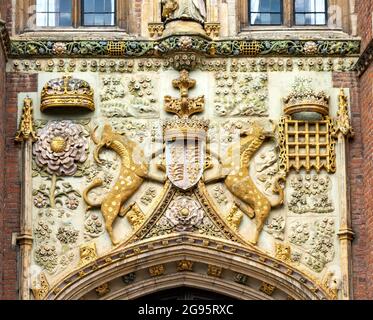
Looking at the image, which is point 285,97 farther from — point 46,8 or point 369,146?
point 46,8

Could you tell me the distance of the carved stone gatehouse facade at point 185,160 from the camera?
36062 mm

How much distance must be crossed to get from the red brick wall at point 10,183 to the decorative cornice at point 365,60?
468 centimetres

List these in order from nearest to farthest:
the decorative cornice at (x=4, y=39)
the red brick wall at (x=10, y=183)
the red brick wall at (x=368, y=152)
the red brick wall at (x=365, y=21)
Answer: the decorative cornice at (x=4, y=39), the red brick wall at (x=368, y=152), the red brick wall at (x=10, y=183), the red brick wall at (x=365, y=21)

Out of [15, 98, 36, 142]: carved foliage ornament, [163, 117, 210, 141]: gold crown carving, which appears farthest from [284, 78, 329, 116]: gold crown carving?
[15, 98, 36, 142]: carved foliage ornament

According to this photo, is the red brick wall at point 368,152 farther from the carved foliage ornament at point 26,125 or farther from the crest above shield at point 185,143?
the carved foliage ornament at point 26,125

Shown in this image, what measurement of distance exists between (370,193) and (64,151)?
14.5ft

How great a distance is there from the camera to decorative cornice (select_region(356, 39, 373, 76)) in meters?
36.0

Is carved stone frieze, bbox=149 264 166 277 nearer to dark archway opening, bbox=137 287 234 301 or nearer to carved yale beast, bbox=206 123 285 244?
dark archway opening, bbox=137 287 234 301

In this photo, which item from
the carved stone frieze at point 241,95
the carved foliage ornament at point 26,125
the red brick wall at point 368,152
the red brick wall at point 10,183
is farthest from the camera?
the carved stone frieze at point 241,95

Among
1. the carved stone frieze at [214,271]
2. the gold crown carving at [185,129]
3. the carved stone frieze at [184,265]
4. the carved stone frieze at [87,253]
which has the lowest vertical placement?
the carved stone frieze at [214,271]

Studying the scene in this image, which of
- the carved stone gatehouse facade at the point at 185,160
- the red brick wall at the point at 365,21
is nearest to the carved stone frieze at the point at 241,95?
the carved stone gatehouse facade at the point at 185,160

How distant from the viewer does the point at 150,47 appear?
3675 centimetres

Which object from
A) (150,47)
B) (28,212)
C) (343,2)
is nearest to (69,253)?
(28,212)

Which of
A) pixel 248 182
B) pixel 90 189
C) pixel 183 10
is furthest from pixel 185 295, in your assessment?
pixel 183 10
